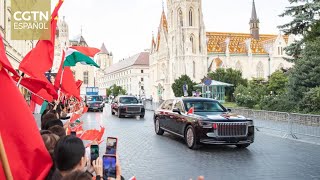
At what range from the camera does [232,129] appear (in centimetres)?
1177

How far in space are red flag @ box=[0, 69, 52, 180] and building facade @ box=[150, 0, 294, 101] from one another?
77022 millimetres

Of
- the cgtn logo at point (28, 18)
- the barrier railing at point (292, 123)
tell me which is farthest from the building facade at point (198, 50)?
the cgtn logo at point (28, 18)

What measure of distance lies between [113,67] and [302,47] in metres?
144

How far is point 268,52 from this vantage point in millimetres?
101625

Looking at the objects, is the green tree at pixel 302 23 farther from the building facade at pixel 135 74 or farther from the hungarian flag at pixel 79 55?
the building facade at pixel 135 74

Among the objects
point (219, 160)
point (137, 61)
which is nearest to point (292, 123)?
point (219, 160)

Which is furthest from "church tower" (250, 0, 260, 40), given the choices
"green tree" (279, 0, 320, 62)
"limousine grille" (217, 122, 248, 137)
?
"limousine grille" (217, 122, 248, 137)

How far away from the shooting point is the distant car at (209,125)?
11688 millimetres

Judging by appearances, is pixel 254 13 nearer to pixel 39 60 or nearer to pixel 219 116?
pixel 219 116

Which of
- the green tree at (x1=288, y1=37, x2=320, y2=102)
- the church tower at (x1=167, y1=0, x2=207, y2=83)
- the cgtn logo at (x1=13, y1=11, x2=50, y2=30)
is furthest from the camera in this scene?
the church tower at (x1=167, y1=0, x2=207, y2=83)

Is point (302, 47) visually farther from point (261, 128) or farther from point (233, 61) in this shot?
point (233, 61)

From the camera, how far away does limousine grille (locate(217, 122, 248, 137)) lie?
11695mm

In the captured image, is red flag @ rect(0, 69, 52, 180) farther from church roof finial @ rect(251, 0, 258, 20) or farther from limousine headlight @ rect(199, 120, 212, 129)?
church roof finial @ rect(251, 0, 258, 20)

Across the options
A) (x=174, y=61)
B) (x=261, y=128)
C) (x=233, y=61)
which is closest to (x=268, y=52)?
(x=233, y=61)
